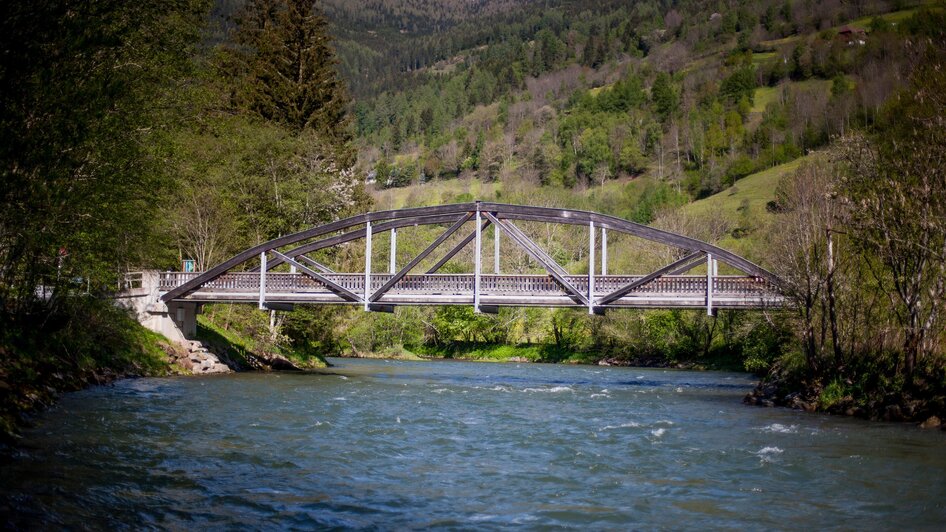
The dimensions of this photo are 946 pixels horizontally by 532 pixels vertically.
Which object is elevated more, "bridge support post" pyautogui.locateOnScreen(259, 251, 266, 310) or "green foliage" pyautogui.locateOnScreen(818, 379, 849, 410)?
"bridge support post" pyautogui.locateOnScreen(259, 251, 266, 310)

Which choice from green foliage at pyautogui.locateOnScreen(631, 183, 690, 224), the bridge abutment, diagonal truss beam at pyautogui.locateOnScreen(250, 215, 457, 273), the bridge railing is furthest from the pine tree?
green foliage at pyautogui.locateOnScreen(631, 183, 690, 224)

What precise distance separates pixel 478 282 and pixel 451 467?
17894 millimetres

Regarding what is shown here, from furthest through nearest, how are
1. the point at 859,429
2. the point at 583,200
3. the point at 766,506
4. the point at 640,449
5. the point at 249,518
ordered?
1. the point at 583,200
2. the point at 859,429
3. the point at 640,449
4. the point at 766,506
5. the point at 249,518

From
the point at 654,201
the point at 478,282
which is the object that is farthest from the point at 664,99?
the point at 478,282

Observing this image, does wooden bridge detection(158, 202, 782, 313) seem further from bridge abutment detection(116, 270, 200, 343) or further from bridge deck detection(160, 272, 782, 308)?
bridge abutment detection(116, 270, 200, 343)

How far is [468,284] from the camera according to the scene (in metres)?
32.8

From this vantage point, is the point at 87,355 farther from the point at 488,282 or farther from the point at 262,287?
the point at 488,282

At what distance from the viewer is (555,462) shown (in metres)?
14.6

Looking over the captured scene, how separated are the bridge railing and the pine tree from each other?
61.1ft

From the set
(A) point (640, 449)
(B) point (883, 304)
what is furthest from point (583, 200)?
(A) point (640, 449)

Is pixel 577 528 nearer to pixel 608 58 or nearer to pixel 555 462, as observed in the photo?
pixel 555 462

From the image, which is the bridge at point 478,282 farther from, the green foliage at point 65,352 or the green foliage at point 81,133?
the green foliage at point 81,133

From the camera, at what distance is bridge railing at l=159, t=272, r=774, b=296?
1190 inches

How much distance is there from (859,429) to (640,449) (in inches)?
241
